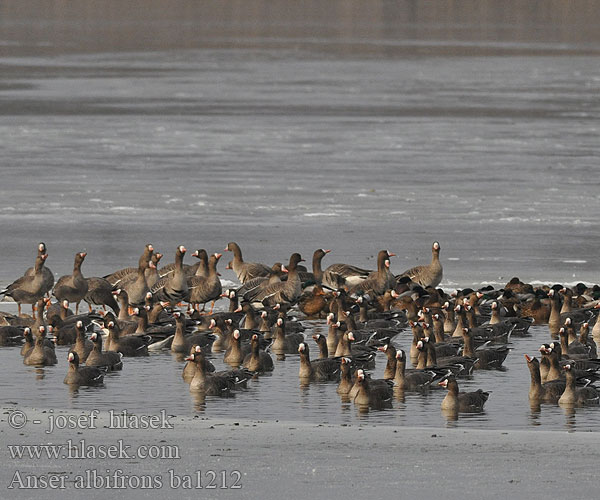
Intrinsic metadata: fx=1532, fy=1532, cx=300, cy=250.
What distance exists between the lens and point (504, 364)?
13250 mm

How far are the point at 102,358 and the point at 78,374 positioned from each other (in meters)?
0.67

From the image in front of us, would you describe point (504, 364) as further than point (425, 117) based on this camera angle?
No

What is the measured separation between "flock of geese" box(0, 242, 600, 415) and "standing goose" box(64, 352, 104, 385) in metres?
0.01

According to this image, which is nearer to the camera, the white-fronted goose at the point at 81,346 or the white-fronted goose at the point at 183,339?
the white-fronted goose at the point at 81,346

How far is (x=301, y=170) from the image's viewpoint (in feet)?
89.1

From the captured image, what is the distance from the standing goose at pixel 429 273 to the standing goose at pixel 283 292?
134 centimetres

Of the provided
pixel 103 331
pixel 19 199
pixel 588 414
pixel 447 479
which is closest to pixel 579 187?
pixel 19 199

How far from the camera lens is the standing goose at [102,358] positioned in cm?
1266

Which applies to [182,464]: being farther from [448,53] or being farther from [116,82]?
[448,53]

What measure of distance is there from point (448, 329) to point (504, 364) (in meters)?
1.59

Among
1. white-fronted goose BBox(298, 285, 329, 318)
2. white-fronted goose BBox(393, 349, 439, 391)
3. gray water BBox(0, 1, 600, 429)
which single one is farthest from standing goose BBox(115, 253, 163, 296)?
white-fronted goose BBox(393, 349, 439, 391)

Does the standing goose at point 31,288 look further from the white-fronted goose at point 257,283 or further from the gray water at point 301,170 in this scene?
the white-fronted goose at point 257,283

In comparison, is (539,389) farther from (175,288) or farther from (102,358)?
(175,288)

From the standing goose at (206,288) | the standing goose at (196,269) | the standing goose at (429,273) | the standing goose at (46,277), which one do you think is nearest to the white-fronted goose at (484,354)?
the standing goose at (429,273)
